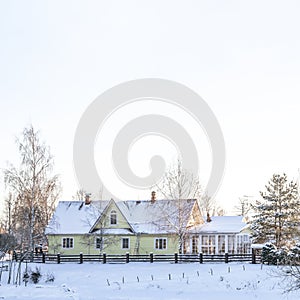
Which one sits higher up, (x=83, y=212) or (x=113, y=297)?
(x=83, y=212)

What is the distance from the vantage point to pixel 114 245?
4703 cm

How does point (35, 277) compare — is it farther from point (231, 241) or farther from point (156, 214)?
point (231, 241)

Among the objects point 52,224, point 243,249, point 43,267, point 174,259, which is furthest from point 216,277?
point 52,224

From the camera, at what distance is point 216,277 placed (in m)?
29.2

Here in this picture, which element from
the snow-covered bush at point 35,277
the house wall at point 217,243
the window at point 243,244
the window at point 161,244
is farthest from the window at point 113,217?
the snow-covered bush at point 35,277

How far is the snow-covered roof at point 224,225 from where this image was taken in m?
46.7

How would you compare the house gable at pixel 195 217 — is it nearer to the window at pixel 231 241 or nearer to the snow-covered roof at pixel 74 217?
the window at pixel 231 241

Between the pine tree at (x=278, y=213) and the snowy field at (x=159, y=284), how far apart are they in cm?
689

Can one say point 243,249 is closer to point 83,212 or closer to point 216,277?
point 83,212

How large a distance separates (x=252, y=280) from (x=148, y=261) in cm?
1259

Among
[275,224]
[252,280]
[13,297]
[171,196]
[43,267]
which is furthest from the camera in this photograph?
[171,196]

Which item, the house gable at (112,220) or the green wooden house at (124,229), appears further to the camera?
the house gable at (112,220)

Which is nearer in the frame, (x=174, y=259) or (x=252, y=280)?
(x=252, y=280)

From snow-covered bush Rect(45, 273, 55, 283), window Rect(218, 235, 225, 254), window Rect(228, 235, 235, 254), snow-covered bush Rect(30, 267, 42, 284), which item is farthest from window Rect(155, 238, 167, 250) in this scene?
snow-covered bush Rect(30, 267, 42, 284)
